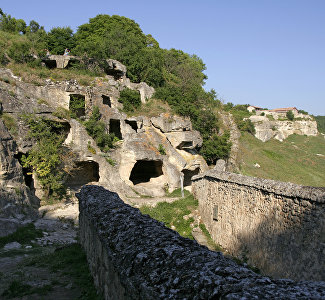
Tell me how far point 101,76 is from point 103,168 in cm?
1063

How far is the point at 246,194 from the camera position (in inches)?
376

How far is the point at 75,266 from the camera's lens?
21.7ft

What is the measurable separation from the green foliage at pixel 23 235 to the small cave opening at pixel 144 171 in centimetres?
1332

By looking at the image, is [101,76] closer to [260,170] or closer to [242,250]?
[260,170]

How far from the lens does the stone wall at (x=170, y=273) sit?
2.08m

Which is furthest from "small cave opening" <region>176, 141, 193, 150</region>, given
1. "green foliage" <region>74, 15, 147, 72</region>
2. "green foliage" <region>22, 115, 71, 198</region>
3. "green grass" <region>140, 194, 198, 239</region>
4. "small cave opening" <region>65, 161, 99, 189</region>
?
"green foliage" <region>74, 15, 147, 72</region>

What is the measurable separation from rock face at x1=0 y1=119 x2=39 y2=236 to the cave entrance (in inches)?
304

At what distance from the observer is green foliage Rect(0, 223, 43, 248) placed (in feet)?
36.3

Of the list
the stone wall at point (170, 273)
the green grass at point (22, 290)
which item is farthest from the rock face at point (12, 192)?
the stone wall at point (170, 273)

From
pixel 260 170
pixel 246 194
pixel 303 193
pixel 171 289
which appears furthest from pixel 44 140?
pixel 260 170

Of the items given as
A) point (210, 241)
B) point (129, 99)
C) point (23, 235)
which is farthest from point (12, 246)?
point (129, 99)

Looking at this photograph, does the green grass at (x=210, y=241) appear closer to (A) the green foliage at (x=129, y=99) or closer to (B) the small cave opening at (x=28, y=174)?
(B) the small cave opening at (x=28, y=174)

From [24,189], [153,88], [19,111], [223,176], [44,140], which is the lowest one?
[24,189]

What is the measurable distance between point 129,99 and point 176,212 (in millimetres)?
12794
